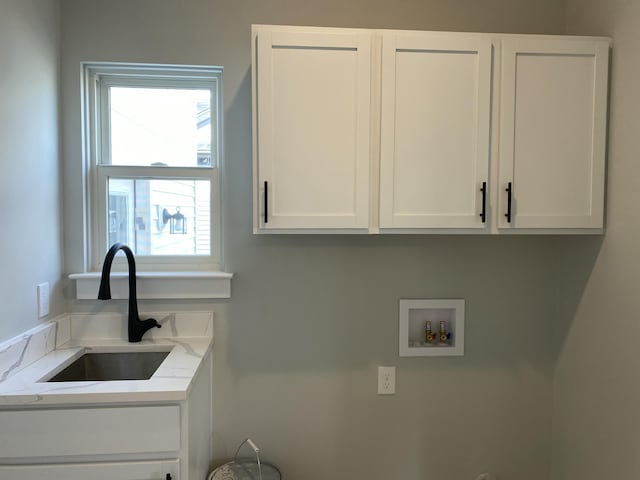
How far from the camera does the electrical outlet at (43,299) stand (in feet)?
4.93

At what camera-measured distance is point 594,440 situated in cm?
157

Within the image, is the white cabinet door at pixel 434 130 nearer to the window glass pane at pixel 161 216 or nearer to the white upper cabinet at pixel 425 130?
→ the white upper cabinet at pixel 425 130

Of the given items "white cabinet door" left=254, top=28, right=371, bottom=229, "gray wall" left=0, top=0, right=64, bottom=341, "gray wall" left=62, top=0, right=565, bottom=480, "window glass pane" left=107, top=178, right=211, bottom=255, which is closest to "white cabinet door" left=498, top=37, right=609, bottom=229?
"gray wall" left=62, top=0, right=565, bottom=480

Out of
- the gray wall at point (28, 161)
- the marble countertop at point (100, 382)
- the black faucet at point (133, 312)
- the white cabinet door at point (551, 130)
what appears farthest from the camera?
the black faucet at point (133, 312)

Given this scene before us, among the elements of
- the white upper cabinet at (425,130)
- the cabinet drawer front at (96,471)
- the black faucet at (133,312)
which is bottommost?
the cabinet drawer front at (96,471)

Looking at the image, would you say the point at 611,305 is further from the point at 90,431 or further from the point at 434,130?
the point at 90,431

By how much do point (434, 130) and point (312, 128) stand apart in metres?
0.45

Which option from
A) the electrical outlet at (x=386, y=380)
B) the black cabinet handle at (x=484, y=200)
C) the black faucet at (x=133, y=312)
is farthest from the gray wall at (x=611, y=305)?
the black faucet at (x=133, y=312)

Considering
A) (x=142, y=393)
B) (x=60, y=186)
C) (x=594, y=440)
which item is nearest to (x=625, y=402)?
(x=594, y=440)

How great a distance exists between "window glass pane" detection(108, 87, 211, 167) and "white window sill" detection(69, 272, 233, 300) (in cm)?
51

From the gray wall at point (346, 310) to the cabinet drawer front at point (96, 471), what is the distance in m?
0.50

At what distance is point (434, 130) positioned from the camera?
1.43 m

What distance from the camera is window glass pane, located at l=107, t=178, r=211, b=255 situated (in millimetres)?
1767

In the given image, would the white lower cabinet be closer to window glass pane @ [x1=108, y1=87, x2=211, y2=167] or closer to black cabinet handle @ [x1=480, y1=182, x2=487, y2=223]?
window glass pane @ [x1=108, y1=87, x2=211, y2=167]
